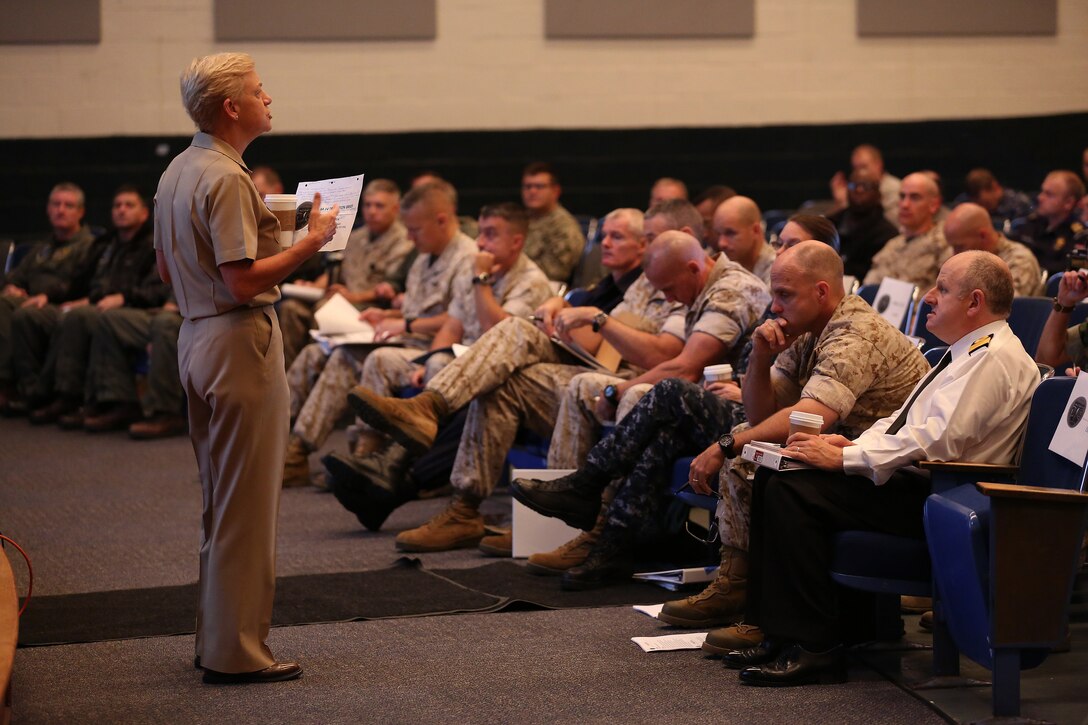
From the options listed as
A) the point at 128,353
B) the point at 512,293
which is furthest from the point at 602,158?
the point at 512,293

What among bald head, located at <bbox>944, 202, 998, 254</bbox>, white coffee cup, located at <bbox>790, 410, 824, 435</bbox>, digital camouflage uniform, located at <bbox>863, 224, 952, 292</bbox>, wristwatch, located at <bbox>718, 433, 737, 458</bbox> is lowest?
wristwatch, located at <bbox>718, 433, 737, 458</bbox>

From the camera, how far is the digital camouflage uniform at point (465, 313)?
17.8 ft

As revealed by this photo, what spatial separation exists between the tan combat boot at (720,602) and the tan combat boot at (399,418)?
123 centimetres

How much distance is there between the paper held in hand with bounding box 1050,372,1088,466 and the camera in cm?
268

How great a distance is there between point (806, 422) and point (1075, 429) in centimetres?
58

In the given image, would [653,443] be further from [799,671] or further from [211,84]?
[211,84]

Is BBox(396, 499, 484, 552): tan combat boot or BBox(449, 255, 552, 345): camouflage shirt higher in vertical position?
BBox(449, 255, 552, 345): camouflage shirt

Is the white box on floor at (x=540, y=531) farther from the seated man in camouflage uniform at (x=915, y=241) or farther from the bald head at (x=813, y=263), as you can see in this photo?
the seated man in camouflage uniform at (x=915, y=241)

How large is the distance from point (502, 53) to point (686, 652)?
659 cm

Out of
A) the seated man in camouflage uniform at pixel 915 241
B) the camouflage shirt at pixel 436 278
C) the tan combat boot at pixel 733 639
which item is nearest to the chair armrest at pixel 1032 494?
the tan combat boot at pixel 733 639

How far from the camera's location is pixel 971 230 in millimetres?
5488

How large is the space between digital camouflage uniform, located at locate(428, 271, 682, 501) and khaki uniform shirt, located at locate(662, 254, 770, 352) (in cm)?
33

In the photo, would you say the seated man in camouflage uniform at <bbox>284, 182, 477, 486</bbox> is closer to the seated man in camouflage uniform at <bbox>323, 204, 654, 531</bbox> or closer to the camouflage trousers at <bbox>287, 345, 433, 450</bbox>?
the camouflage trousers at <bbox>287, 345, 433, 450</bbox>

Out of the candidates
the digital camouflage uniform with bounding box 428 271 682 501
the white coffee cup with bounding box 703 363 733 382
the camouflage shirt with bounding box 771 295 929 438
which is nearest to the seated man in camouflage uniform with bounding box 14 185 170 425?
the digital camouflage uniform with bounding box 428 271 682 501
